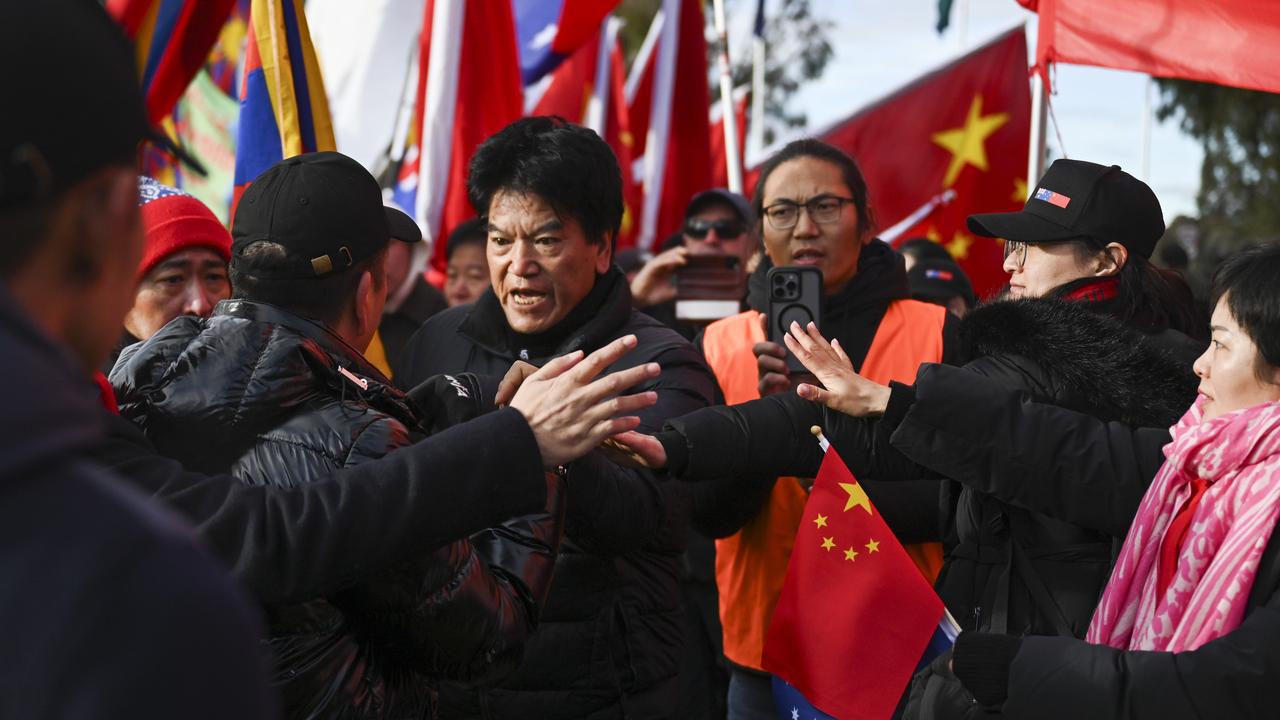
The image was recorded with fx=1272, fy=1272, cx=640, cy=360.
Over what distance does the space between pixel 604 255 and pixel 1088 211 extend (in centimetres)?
123

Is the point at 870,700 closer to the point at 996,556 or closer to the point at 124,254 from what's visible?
the point at 996,556

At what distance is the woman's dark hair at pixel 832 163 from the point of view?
4020mm

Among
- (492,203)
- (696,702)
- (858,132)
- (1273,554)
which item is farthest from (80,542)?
(858,132)

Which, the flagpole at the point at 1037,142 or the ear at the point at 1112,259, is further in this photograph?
the flagpole at the point at 1037,142

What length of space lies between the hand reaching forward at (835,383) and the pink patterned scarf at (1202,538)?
25.5 inches

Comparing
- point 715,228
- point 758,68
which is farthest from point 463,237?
point 758,68

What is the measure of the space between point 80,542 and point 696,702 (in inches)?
141

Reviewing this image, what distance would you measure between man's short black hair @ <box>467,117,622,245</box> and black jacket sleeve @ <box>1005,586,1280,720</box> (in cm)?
160

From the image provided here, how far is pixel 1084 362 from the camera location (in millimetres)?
2699

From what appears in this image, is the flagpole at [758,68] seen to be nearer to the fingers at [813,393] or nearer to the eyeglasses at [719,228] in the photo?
the eyeglasses at [719,228]

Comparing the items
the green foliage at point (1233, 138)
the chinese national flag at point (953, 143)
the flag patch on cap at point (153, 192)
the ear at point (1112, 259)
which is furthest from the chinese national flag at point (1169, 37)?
the green foliage at point (1233, 138)

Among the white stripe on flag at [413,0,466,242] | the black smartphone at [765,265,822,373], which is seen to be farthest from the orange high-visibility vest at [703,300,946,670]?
the white stripe on flag at [413,0,466,242]

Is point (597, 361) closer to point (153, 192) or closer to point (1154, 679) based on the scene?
point (1154, 679)

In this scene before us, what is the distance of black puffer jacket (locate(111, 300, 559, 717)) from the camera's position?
6.31ft
